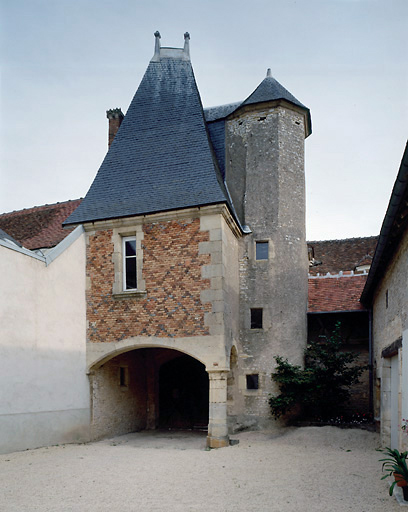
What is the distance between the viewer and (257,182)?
11.9 m

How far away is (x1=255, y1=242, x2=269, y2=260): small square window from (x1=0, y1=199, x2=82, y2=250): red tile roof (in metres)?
5.47

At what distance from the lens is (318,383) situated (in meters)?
11.0

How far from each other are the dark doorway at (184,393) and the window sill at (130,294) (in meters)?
3.94

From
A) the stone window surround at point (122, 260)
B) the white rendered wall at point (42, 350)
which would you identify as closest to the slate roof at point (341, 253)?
the stone window surround at point (122, 260)

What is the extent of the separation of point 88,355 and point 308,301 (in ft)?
19.8

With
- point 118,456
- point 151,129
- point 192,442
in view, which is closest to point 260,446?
point 192,442

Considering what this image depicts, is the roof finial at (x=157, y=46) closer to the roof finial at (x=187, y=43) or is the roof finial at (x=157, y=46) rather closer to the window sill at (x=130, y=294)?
the roof finial at (x=187, y=43)

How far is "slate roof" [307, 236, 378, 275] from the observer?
18506mm

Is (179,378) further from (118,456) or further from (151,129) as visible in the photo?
(151,129)

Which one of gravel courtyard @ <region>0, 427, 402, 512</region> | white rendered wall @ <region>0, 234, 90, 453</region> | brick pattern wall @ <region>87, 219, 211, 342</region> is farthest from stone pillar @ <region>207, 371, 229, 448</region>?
white rendered wall @ <region>0, 234, 90, 453</region>

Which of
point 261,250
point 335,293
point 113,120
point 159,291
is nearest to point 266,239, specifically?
point 261,250

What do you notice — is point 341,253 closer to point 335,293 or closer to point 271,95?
point 335,293

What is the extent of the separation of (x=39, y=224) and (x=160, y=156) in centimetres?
564

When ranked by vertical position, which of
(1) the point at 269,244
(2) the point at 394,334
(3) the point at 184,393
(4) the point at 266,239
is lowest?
(3) the point at 184,393
